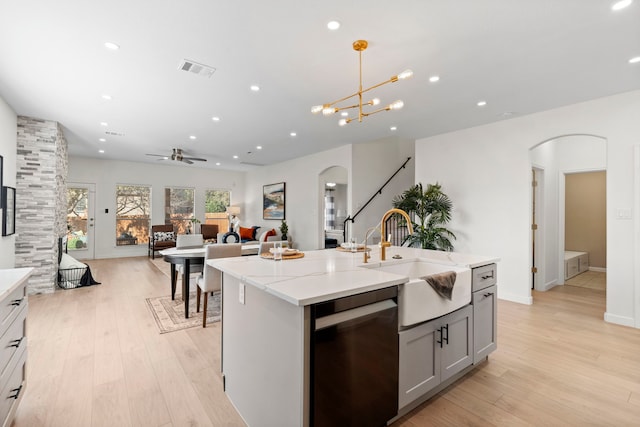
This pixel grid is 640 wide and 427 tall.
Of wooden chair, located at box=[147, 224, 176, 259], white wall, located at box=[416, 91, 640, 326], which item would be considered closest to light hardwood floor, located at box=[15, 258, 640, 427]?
white wall, located at box=[416, 91, 640, 326]

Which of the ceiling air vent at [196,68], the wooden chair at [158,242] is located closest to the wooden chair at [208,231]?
the wooden chair at [158,242]

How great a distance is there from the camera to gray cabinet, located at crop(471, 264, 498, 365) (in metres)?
2.26

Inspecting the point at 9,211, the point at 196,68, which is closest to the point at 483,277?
the point at 196,68

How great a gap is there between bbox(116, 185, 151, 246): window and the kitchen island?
7.93m

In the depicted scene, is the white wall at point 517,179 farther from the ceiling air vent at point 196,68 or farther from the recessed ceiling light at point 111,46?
the recessed ceiling light at point 111,46

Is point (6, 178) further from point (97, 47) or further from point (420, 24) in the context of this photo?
point (420, 24)

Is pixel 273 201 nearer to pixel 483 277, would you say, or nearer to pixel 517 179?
pixel 517 179

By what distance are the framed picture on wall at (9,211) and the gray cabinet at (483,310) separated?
5.48 m

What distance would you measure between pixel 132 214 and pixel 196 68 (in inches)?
283

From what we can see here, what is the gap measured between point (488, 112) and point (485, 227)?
1.72 metres

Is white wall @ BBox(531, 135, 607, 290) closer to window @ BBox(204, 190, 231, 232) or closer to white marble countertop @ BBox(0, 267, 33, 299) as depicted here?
white marble countertop @ BBox(0, 267, 33, 299)

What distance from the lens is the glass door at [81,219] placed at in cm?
771

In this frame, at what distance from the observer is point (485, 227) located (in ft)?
15.3

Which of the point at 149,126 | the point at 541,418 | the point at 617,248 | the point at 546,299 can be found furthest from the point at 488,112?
the point at 149,126
